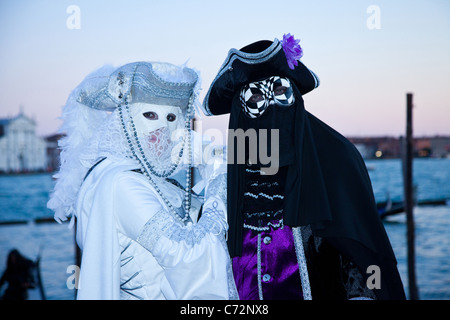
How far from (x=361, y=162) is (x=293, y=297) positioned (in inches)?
34.8

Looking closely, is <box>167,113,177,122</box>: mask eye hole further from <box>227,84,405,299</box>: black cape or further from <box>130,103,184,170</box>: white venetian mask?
<box>227,84,405,299</box>: black cape

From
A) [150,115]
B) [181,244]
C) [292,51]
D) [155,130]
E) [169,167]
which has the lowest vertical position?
[181,244]

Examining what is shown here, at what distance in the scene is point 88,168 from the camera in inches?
123

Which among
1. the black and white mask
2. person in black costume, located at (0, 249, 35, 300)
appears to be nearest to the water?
person in black costume, located at (0, 249, 35, 300)

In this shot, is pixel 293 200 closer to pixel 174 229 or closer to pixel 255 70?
pixel 174 229

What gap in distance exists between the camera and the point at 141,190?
271 centimetres

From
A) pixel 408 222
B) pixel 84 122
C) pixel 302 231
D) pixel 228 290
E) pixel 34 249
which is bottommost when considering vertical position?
pixel 34 249

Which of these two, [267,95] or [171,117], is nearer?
[267,95]

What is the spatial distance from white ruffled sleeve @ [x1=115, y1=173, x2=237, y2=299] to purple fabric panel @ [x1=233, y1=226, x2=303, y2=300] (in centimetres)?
9

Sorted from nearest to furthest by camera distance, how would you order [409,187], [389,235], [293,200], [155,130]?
1. [293,200]
2. [155,130]
3. [409,187]
4. [389,235]

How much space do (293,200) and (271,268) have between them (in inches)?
17.4

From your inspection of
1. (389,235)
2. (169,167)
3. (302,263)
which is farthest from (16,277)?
(389,235)
